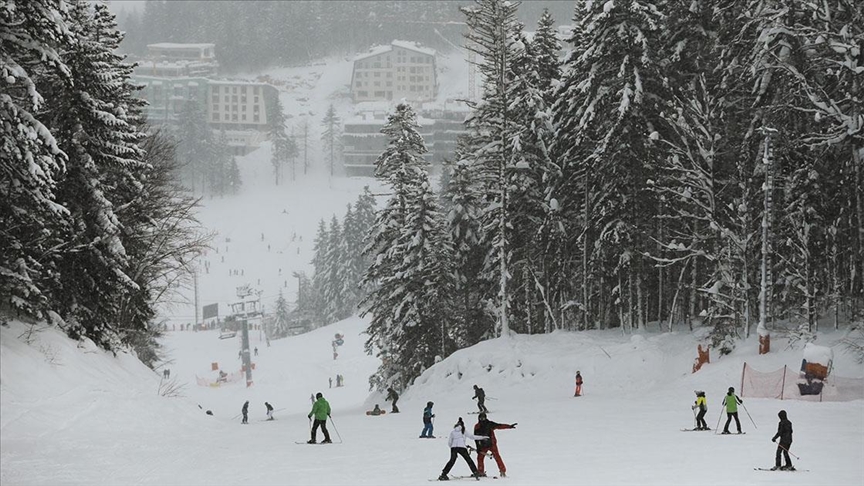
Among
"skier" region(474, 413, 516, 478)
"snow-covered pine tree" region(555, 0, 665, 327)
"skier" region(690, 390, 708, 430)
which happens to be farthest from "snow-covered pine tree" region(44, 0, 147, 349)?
"snow-covered pine tree" region(555, 0, 665, 327)

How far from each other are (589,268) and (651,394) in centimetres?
929

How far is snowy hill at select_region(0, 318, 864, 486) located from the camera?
691 inches

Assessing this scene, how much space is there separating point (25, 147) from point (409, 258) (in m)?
25.5

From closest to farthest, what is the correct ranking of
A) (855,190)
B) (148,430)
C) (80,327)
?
(148,430) → (80,327) → (855,190)

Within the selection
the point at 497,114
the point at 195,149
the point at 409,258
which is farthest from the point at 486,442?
the point at 195,149

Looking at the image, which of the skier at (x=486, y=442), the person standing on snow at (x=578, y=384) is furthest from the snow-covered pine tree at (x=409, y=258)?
the skier at (x=486, y=442)

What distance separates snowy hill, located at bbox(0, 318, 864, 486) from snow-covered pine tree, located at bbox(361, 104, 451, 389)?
5954 millimetres

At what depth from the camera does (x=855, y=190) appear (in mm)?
28938

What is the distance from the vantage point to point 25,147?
16734 millimetres

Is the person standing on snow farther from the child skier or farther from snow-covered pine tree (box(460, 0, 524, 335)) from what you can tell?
the child skier

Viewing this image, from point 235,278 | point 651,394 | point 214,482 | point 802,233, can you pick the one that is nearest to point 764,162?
point 802,233

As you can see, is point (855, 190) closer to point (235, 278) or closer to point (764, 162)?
point (764, 162)

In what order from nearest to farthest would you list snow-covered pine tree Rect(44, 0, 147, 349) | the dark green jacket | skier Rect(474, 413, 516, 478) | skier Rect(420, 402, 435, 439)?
skier Rect(474, 413, 516, 478) < the dark green jacket < skier Rect(420, 402, 435, 439) < snow-covered pine tree Rect(44, 0, 147, 349)

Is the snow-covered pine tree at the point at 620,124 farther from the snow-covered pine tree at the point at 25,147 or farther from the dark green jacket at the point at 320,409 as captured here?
the snow-covered pine tree at the point at 25,147
